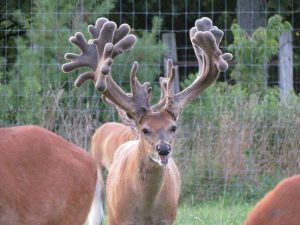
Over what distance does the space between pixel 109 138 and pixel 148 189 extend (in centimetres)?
478

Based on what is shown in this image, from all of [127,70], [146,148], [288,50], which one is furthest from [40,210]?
[288,50]

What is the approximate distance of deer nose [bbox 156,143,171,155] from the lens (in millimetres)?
7308

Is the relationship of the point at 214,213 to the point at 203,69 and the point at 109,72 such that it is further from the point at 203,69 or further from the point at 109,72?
the point at 109,72

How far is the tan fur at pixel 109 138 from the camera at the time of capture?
490 inches

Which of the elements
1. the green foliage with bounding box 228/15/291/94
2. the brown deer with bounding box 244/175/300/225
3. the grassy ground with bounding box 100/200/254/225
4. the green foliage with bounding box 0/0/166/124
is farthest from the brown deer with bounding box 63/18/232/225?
the green foliage with bounding box 228/15/291/94

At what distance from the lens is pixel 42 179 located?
556cm

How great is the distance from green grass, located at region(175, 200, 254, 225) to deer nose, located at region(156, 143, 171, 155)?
6.81 ft

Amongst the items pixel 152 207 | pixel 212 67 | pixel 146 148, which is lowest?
pixel 152 207

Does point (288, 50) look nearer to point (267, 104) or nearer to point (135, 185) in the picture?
point (267, 104)

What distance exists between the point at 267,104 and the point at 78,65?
15.3 ft

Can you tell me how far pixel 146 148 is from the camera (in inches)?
298

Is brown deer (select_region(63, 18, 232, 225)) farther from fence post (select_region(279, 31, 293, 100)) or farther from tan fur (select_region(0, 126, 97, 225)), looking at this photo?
fence post (select_region(279, 31, 293, 100))

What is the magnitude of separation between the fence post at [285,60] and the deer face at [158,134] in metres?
6.72

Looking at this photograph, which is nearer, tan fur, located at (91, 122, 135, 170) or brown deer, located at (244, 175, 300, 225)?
brown deer, located at (244, 175, 300, 225)
